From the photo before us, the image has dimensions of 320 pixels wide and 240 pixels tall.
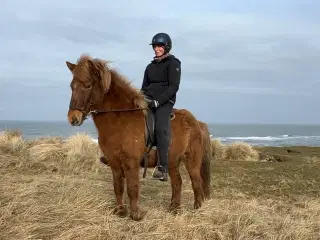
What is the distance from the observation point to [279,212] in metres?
7.35

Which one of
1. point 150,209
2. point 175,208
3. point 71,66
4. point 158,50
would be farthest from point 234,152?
point 71,66

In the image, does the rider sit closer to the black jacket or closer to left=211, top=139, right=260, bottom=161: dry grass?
the black jacket

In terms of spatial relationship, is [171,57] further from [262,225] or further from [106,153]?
[262,225]

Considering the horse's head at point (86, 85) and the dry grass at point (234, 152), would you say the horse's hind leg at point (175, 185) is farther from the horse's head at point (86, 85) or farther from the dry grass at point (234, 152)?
the dry grass at point (234, 152)

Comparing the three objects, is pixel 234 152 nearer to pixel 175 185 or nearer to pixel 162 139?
pixel 175 185

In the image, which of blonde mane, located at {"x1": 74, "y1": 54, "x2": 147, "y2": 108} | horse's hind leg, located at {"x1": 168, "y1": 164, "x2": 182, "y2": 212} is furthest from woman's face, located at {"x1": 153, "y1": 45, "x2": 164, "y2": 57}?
horse's hind leg, located at {"x1": 168, "y1": 164, "x2": 182, "y2": 212}

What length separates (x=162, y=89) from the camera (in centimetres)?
635

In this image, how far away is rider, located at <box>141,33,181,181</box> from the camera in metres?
6.07

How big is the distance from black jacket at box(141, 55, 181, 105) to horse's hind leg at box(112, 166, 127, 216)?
1.19 metres

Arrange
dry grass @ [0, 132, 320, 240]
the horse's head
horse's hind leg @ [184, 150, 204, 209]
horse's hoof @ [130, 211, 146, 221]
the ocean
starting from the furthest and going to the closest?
the ocean
horse's hind leg @ [184, 150, 204, 209]
horse's hoof @ [130, 211, 146, 221]
the horse's head
dry grass @ [0, 132, 320, 240]

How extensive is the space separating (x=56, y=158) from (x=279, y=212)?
23.9 feet

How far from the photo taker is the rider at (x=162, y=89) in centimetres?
607

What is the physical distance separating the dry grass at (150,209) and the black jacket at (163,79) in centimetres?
176

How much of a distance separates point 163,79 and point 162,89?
15cm
